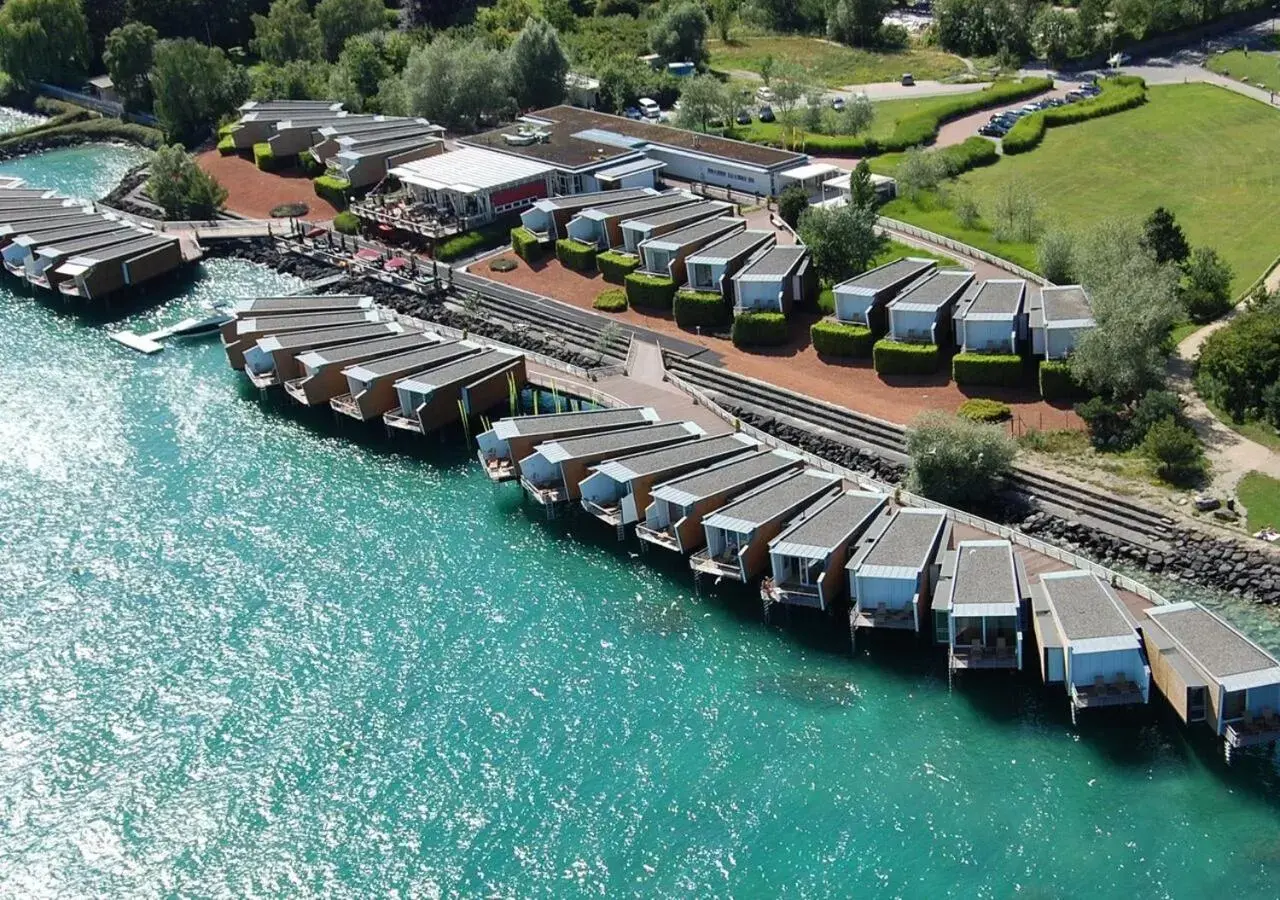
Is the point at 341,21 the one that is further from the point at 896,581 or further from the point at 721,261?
the point at 896,581

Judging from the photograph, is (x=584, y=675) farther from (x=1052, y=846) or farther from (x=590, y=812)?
(x=1052, y=846)

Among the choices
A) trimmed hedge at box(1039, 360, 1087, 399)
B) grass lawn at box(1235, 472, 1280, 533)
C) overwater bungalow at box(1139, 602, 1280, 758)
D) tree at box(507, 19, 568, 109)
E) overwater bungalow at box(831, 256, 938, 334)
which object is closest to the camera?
overwater bungalow at box(1139, 602, 1280, 758)

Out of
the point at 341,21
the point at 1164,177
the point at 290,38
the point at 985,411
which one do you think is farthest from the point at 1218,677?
the point at 290,38

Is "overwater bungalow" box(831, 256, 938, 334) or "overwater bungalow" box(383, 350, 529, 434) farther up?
"overwater bungalow" box(831, 256, 938, 334)

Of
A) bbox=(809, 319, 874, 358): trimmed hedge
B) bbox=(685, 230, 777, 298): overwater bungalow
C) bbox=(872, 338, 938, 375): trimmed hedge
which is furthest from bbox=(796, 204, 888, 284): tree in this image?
bbox=(872, 338, 938, 375): trimmed hedge

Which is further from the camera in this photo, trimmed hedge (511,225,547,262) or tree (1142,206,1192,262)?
trimmed hedge (511,225,547,262)

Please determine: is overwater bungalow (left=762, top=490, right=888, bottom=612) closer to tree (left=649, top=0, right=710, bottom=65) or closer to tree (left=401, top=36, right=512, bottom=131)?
tree (left=401, top=36, right=512, bottom=131)

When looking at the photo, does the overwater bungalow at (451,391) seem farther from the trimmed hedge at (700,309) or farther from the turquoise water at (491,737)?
the trimmed hedge at (700,309)
